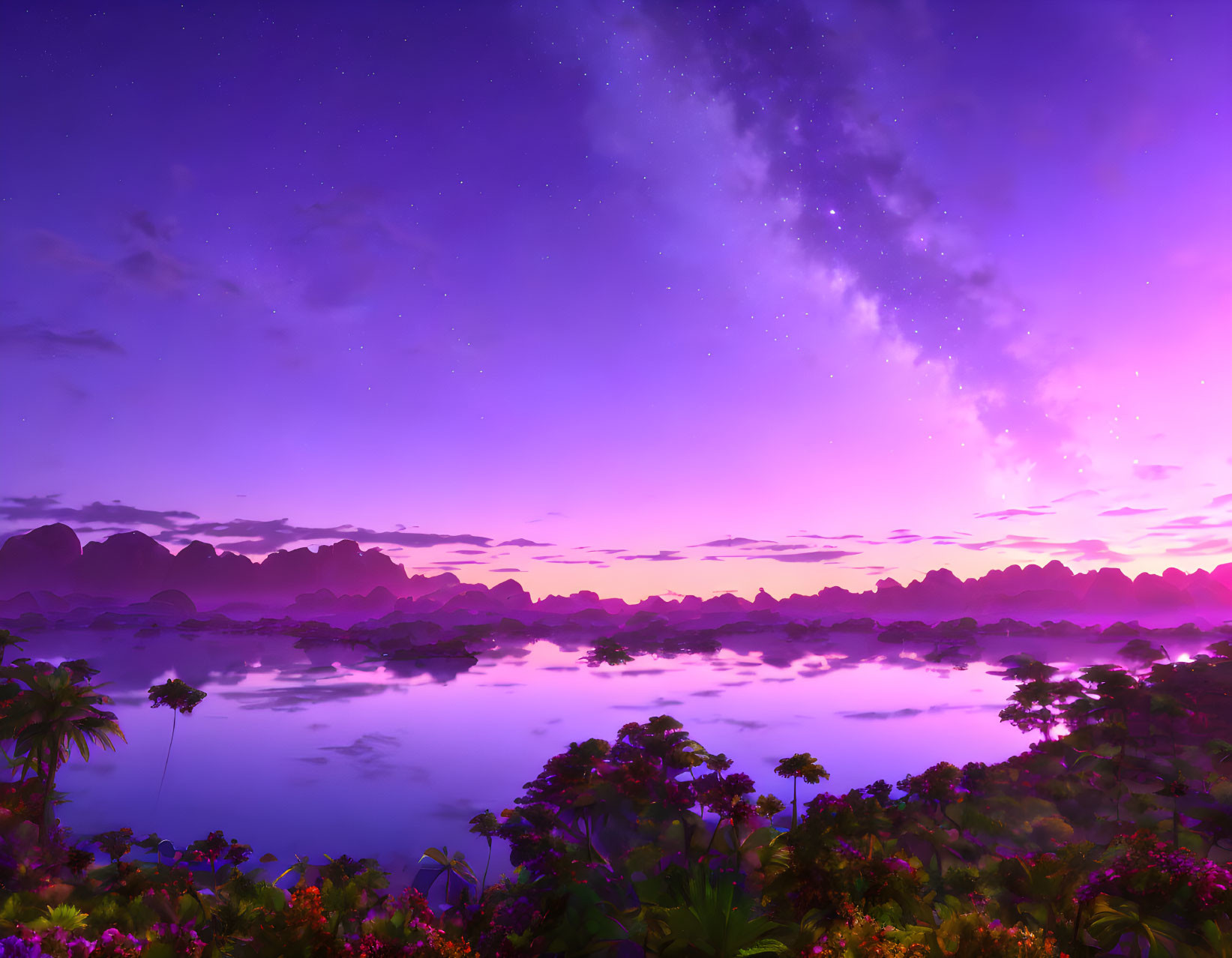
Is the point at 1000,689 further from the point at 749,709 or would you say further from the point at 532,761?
the point at 532,761

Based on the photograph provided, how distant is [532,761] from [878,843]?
188 feet

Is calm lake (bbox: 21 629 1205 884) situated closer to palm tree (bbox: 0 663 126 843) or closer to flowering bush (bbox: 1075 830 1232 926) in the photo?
palm tree (bbox: 0 663 126 843)

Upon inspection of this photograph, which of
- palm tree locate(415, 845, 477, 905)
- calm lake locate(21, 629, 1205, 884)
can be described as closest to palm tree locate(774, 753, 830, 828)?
palm tree locate(415, 845, 477, 905)

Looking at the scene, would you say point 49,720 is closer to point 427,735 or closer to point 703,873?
point 703,873

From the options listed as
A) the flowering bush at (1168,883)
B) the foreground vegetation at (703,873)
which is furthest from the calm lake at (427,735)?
the flowering bush at (1168,883)

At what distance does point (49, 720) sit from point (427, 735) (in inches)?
2381

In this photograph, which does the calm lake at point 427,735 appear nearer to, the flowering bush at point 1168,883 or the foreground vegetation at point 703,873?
the foreground vegetation at point 703,873

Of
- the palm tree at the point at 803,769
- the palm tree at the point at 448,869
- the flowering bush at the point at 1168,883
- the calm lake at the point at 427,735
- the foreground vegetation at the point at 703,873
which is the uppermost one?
the flowering bush at the point at 1168,883

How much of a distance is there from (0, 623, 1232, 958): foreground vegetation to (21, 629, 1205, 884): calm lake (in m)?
15.1

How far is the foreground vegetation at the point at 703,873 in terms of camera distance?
38.1 feet

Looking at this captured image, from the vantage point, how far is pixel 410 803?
173ft

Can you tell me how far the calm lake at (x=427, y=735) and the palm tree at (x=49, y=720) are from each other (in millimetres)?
13696

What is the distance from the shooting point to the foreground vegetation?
11.6 metres

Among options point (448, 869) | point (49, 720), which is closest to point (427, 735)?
point (448, 869)
